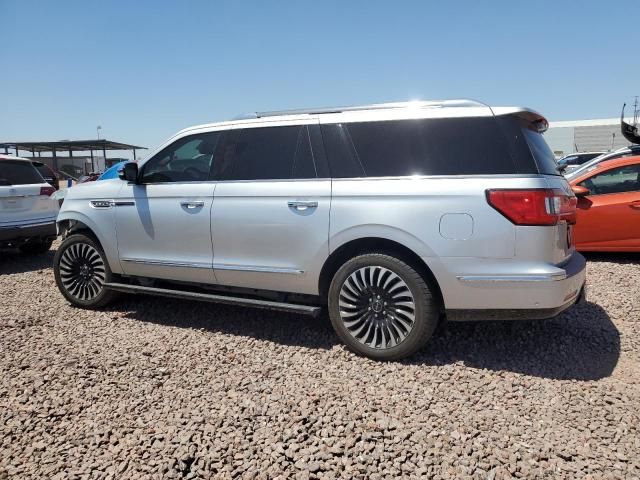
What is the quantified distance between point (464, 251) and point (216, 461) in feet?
6.57

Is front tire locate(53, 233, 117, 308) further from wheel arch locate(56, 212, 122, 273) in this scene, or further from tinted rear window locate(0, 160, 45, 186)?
tinted rear window locate(0, 160, 45, 186)

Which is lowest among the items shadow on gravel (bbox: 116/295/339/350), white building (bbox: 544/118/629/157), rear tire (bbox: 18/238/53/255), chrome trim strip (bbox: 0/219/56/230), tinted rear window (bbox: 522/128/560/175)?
shadow on gravel (bbox: 116/295/339/350)

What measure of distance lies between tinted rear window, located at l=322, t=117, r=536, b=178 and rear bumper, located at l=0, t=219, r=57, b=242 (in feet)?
18.8

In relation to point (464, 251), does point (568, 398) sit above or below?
below

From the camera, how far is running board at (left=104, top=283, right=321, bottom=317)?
3729 millimetres

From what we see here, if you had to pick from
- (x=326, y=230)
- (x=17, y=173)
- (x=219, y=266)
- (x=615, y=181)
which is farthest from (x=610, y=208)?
(x=17, y=173)

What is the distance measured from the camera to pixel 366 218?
3484 mm

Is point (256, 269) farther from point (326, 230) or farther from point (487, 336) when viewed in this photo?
point (487, 336)

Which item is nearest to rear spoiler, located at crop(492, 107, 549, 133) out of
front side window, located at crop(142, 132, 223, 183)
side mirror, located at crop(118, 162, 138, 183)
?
front side window, located at crop(142, 132, 223, 183)

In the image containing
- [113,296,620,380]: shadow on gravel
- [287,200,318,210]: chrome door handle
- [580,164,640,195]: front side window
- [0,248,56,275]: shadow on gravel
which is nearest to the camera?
[113,296,620,380]: shadow on gravel

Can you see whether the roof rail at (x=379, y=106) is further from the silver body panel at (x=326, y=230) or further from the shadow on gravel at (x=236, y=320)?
the shadow on gravel at (x=236, y=320)

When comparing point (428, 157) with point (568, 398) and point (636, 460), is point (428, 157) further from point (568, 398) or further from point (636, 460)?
point (636, 460)

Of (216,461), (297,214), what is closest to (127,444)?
(216,461)

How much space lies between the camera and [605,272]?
617 cm
